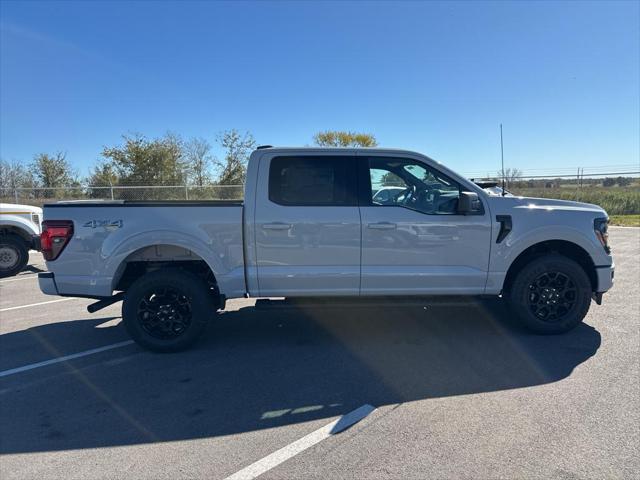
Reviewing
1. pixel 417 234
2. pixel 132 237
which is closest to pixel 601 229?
A: pixel 417 234

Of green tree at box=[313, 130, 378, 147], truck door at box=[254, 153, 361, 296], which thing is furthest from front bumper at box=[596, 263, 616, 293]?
green tree at box=[313, 130, 378, 147]

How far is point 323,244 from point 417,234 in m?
1.00

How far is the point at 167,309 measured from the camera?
4.42 meters

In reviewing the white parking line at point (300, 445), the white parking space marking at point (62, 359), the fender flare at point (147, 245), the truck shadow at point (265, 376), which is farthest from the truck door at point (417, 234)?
the white parking space marking at point (62, 359)

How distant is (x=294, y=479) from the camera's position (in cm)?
245

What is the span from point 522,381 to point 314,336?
219cm

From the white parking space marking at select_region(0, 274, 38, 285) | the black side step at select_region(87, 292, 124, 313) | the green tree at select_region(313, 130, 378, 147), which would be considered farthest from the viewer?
the green tree at select_region(313, 130, 378, 147)

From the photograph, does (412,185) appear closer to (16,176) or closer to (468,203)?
(468,203)

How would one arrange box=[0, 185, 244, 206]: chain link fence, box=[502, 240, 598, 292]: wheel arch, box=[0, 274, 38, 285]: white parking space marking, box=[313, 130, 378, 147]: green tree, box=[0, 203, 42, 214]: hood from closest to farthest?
box=[502, 240, 598, 292]: wheel arch → box=[0, 274, 38, 285]: white parking space marking → box=[0, 203, 42, 214]: hood → box=[0, 185, 244, 206]: chain link fence → box=[313, 130, 378, 147]: green tree

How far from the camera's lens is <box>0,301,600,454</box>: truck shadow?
3.08 m

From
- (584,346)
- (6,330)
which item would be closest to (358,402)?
(584,346)

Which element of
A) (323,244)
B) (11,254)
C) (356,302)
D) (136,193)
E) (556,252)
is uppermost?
(136,193)

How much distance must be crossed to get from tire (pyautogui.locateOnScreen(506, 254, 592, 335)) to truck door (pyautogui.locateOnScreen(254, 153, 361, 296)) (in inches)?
72.8

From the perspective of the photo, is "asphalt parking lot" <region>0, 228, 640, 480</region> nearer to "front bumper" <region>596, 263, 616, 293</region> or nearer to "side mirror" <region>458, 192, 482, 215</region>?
"front bumper" <region>596, 263, 616, 293</region>
